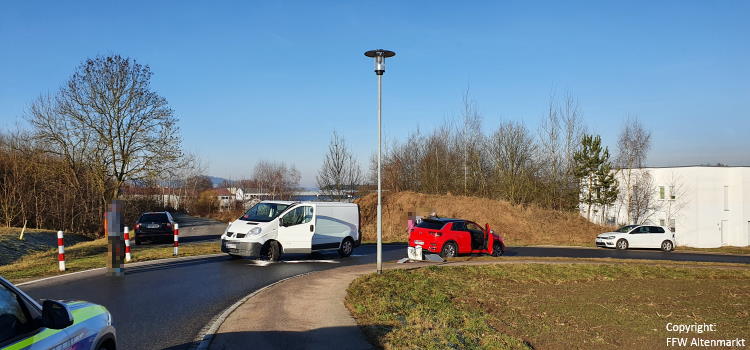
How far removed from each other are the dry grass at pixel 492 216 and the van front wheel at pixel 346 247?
17950 mm

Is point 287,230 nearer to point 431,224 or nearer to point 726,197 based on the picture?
point 431,224

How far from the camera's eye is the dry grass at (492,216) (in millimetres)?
39219

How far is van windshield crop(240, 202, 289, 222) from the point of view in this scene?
16766 millimetres

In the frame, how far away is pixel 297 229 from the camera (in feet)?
56.6

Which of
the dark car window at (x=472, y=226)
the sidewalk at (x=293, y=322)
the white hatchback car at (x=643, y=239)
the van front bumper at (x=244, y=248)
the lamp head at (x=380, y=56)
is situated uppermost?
the lamp head at (x=380, y=56)

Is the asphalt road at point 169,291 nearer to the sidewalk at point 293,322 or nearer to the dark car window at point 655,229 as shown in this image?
the sidewalk at point 293,322

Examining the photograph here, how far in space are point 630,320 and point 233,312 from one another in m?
7.54

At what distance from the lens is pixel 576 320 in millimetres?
10328

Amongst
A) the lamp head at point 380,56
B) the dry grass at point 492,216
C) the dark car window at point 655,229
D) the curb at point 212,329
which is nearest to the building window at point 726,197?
the dry grass at point 492,216

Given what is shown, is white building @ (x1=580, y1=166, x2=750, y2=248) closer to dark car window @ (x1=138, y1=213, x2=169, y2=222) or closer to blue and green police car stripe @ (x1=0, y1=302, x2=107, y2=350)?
dark car window @ (x1=138, y1=213, x2=169, y2=222)

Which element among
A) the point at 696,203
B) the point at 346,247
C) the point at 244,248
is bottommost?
the point at 346,247

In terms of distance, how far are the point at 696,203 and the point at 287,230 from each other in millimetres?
54238

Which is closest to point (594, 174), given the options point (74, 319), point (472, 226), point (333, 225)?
point (472, 226)

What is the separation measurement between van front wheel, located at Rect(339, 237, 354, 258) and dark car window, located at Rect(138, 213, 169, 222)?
12021mm
